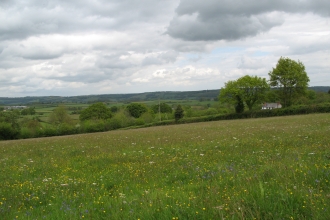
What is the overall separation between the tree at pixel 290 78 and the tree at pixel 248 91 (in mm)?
6853

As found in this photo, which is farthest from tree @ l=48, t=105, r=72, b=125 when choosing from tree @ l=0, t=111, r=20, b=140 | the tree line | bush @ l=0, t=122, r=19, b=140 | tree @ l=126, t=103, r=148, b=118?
the tree line

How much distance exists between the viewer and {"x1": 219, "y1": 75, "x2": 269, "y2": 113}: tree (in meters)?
86.7

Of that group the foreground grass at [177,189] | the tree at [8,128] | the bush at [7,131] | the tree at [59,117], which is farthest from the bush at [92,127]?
the foreground grass at [177,189]

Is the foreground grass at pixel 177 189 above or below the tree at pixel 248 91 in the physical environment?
below

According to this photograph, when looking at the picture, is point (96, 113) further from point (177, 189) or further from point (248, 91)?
point (177, 189)

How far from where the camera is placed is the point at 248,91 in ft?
290

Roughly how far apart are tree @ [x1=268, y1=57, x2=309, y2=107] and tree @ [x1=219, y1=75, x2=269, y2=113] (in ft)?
22.5

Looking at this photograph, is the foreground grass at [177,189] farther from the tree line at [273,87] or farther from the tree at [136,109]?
the tree at [136,109]

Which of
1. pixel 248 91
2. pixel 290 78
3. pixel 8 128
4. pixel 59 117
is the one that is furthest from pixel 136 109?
pixel 290 78

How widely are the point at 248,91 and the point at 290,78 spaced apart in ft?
45.8

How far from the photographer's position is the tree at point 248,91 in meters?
86.7

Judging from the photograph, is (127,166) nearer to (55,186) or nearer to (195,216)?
(55,186)

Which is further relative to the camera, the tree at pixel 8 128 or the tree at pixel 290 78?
the tree at pixel 290 78

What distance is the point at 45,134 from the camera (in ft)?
263
